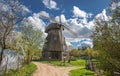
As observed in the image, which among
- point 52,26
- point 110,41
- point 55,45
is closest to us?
point 110,41

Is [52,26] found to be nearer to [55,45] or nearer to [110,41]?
[55,45]

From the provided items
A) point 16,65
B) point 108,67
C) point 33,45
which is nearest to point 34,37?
point 33,45

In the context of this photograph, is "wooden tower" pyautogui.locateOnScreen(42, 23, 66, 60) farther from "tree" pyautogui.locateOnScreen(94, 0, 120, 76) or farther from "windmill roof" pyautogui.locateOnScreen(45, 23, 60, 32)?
"tree" pyautogui.locateOnScreen(94, 0, 120, 76)

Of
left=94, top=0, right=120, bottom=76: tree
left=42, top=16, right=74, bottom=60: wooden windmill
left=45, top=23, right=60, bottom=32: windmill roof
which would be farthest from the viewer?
left=45, top=23, right=60, bottom=32: windmill roof

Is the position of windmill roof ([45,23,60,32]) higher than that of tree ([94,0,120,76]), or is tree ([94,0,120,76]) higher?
windmill roof ([45,23,60,32])

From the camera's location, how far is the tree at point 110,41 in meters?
11.6

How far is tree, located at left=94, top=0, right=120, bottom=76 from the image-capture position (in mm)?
11648

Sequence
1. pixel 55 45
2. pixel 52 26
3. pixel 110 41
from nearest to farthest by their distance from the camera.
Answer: pixel 110 41 → pixel 55 45 → pixel 52 26

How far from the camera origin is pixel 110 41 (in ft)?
39.1

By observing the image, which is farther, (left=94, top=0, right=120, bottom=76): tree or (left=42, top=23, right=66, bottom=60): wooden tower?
(left=42, top=23, right=66, bottom=60): wooden tower

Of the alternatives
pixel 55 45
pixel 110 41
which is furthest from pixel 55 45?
pixel 110 41

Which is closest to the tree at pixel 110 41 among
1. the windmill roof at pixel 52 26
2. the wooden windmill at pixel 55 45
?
the wooden windmill at pixel 55 45

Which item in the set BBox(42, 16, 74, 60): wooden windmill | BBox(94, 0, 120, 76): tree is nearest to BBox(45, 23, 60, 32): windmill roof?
BBox(42, 16, 74, 60): wooden windmill

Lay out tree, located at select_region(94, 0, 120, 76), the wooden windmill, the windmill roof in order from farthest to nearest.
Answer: the windmill roof → the wooden windmill → tree, located at select_region(94, 0, 120, 76)
